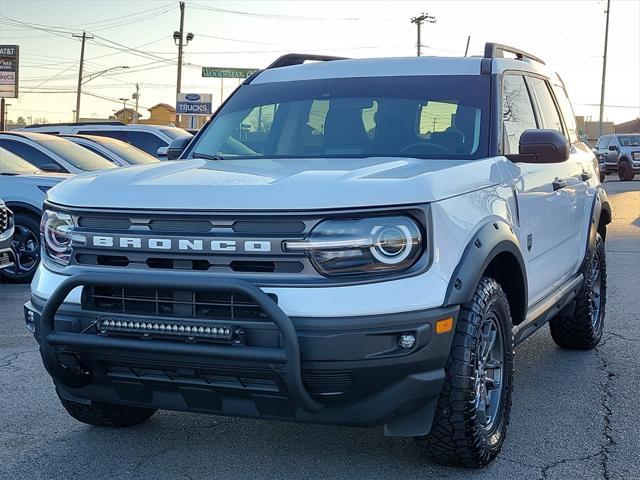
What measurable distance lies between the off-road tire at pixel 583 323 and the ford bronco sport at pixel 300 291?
6.08 feet

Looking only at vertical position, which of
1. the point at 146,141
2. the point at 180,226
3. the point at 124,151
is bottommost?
the point at 180,226

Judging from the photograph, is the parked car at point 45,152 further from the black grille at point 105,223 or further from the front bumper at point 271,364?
the front bumper at point 271,364

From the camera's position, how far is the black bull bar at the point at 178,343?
3332 mm

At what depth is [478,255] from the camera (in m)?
3.82

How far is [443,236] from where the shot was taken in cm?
362

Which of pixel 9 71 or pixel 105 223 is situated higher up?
pixel 9 71

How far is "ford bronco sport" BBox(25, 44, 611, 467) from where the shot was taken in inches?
134

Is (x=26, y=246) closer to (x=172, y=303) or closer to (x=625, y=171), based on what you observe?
(x=172, y=303)

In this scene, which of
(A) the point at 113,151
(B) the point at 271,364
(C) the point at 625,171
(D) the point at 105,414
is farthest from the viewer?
(C) the point at 625,171

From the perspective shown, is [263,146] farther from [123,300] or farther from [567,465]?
[567,465]

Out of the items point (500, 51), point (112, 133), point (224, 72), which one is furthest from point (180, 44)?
point (500, 51)

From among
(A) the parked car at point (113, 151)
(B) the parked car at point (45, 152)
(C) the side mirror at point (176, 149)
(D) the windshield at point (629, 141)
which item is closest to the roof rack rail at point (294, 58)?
(C) the side mirror at point (176, 149)

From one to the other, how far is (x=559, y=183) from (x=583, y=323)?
1377mm

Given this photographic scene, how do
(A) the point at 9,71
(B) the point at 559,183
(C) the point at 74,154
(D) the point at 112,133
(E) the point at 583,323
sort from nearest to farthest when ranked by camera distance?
(B) the point at 559,183, (E) the point at 583,323, (C) the point at 74,154, (D) the point at 112,133, (A) the point at 9,71
